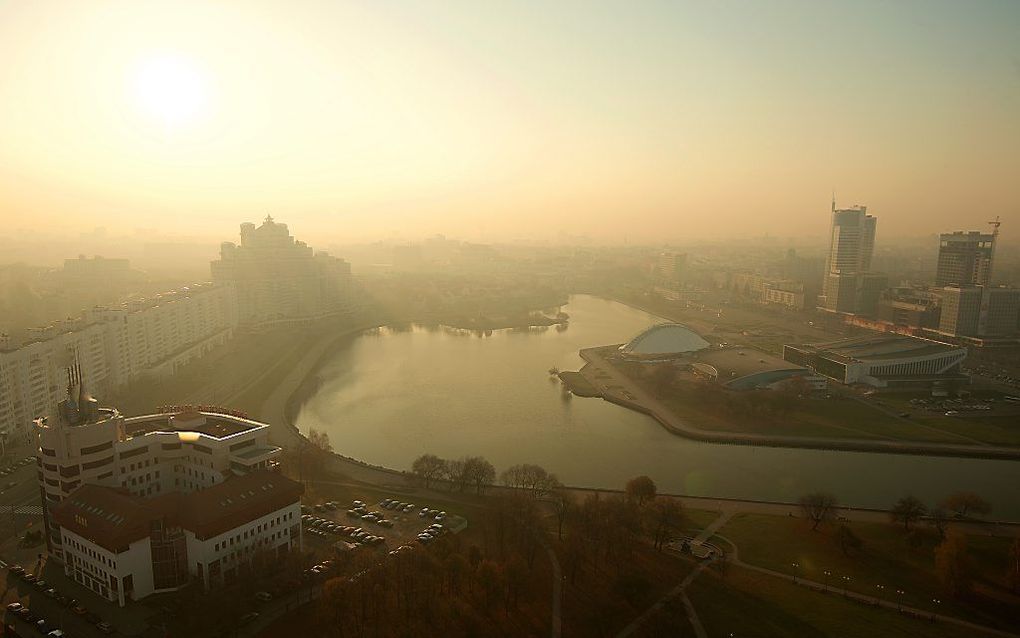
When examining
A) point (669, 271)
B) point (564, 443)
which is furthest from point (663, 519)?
point (669, 271)

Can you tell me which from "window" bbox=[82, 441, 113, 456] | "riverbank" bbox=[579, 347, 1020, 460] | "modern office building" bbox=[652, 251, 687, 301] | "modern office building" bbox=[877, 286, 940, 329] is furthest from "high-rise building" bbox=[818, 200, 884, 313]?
"window" bbox=[82, 441, 113, 456]

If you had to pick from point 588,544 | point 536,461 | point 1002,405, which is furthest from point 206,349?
point 1002,405

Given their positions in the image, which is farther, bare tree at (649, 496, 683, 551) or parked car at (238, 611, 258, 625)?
bare tree at (649, 496, 683, 551)

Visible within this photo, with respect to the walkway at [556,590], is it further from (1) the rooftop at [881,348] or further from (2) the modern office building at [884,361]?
(1) the rooftop at [881,348]

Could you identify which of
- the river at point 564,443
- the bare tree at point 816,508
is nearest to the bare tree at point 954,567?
the bare tree at point 816,508

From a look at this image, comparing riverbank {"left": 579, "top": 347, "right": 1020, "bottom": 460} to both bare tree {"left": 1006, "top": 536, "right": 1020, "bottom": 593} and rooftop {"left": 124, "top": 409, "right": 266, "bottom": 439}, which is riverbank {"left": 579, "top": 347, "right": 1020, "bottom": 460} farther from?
rooftop {"left": 124, "top": 409, "right": 266, "bottom": 439}

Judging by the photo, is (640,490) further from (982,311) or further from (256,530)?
(982,311)
